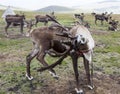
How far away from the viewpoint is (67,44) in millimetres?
9531

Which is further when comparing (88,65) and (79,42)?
(88,65)

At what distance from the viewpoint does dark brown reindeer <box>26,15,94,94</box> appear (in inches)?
373

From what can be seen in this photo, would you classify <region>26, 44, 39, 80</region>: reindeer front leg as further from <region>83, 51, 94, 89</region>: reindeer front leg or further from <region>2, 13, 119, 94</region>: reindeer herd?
<region>83, 51, 94, 89</region>: reindeer front leg

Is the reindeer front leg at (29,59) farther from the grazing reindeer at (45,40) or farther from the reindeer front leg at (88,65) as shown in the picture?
the reindeer front leg at (88,65)

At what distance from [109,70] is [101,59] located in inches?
75.0

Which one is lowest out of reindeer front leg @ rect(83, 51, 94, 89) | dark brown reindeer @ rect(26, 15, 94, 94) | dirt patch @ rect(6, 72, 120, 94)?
dirt patch @ rect(6, 72, 120, 94)

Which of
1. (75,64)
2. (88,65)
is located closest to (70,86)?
(88,65)

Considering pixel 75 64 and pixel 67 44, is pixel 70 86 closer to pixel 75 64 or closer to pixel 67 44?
pixel 75 64

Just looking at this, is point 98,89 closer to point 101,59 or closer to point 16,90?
point 16,90

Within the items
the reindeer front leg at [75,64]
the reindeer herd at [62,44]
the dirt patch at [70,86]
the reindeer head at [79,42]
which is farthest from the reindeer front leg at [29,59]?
the reindeer head at [79,42]

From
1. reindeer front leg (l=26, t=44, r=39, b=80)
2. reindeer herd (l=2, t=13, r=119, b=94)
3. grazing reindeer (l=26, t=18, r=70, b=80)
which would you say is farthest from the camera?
reindeer front leg (l=26, t=44, r=39, b=80)

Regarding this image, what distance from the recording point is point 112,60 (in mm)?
15297

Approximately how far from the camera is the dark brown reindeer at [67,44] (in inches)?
373

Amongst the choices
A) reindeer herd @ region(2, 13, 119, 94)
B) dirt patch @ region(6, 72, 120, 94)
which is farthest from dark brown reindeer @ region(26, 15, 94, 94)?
dirt patch @ region(6, 72, 120, 94)
